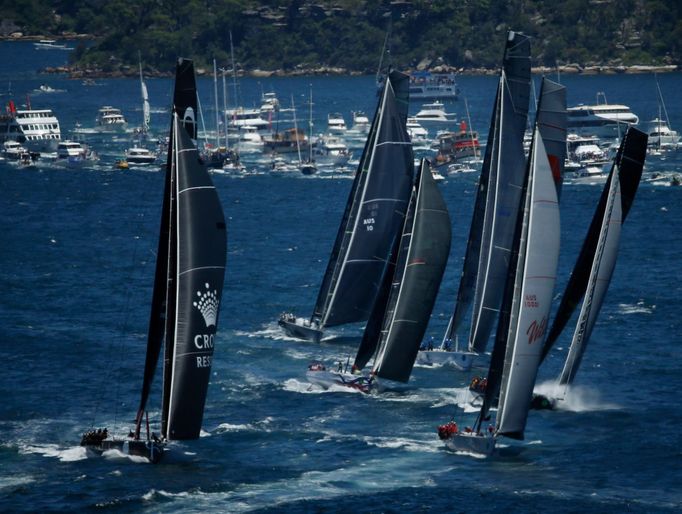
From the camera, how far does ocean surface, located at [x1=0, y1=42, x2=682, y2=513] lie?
57.0m

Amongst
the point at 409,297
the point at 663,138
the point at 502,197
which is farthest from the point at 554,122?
the point at 663,138

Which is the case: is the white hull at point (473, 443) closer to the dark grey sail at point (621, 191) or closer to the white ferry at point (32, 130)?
the dark grey sail at point (621, 191)

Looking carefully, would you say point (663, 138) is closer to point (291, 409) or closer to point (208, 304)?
point (291, 409)

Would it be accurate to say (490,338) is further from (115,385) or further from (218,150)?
(218,150)

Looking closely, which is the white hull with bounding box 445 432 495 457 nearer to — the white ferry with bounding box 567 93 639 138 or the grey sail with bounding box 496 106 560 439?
the grey sail with bounding box 496 106 560 439

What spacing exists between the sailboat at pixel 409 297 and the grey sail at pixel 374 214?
7.40m

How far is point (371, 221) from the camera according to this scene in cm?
8119

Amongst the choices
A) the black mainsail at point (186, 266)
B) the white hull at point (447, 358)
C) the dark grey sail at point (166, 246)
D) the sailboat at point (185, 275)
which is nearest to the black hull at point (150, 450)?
the sailboat at point (185, 275)

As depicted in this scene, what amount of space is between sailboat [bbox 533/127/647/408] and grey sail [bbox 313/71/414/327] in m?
13.4

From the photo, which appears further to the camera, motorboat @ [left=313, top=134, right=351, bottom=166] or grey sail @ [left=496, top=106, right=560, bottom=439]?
motorboat @ [left=313, top=134, right=351, bottom=166]

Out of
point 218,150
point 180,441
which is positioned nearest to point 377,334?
point 180,441

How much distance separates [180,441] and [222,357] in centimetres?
1772

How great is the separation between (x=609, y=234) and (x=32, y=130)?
5282 inches

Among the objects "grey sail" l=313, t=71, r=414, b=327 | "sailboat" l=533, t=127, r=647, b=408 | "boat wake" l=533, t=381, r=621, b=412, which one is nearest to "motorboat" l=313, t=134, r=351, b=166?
"grey sail" l=313, t=71, r=414, b=327
